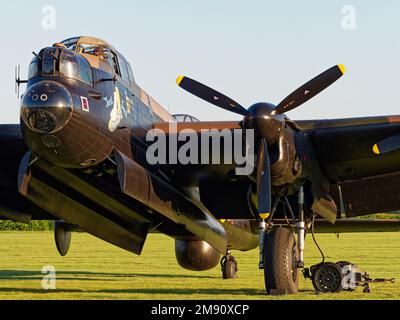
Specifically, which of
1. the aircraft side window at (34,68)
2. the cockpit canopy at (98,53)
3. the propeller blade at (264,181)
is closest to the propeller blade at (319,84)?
the propeller blade at (264,181)

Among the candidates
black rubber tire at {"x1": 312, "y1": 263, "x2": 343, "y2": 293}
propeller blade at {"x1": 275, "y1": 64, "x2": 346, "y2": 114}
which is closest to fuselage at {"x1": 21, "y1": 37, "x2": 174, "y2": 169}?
propeller blade at {"x1": 275, "y1": 64, "x2": 346, "y2": 114}

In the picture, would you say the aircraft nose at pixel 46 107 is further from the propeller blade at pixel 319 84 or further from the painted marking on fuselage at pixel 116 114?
the propeller blade at pixel 319 84

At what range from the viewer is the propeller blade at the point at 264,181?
44.5 feet

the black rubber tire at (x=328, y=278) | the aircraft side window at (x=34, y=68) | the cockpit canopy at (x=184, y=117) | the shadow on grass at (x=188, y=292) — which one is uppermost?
the cockpit canopy at (x=184, y=117)

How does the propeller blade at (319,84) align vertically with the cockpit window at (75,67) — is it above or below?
above

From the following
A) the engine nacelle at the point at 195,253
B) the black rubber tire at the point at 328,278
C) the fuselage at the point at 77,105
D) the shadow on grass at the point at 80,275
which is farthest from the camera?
the shadow on grass at the point at 80,275

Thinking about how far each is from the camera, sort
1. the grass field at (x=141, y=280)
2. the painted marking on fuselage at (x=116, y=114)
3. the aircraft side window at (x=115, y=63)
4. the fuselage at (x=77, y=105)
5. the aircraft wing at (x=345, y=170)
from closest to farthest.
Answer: the fuselage at (x=77, y=105)
the painted marking on fuselage at (x=116, y=114)
the aircraft side window at (x=115, y=63)
the aircraft wing at (x=345, y=170)
the grass field at (x=141, y=280)

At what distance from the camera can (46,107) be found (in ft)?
38.3

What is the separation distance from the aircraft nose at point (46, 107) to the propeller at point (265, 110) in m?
3.58

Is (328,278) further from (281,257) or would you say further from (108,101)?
(108,101)

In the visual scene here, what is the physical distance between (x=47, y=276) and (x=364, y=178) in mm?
9946

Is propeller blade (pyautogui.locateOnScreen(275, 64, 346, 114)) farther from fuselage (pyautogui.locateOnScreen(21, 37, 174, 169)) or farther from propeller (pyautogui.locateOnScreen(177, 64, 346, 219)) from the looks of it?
fuselage (pyautogui.locateOnScreen(21, 37, 174, 169))

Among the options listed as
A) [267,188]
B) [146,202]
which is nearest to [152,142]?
[146,202]

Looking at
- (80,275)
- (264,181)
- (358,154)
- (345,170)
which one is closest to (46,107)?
(264,181)
